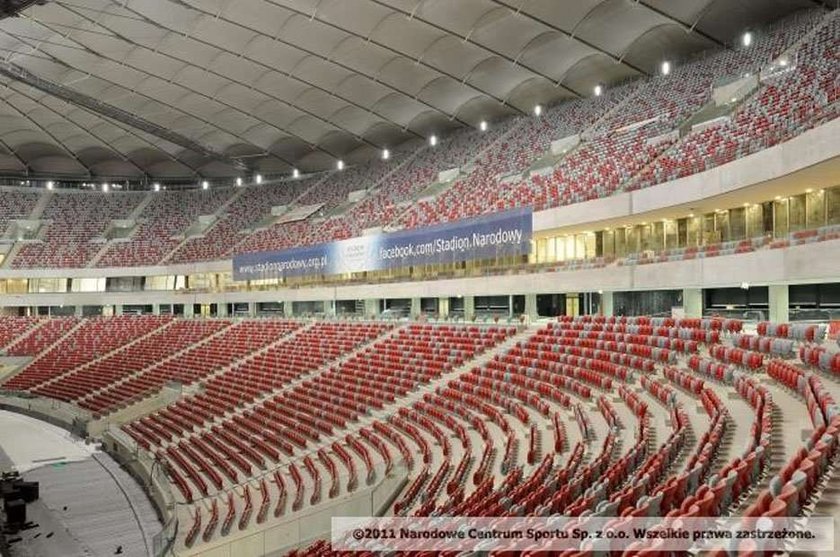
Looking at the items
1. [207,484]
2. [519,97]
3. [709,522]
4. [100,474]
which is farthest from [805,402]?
[519,97]

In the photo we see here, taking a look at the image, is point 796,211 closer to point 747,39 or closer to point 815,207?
point 815,207

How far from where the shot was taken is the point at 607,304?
30734 mm

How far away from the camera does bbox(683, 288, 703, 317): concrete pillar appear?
26.4 meters

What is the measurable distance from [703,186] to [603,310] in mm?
8005

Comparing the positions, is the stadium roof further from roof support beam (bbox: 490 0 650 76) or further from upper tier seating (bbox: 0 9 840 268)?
upper tier seating (bbox: 0 9 840 268)

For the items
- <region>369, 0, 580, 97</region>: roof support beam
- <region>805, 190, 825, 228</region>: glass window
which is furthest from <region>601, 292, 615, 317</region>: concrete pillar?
<region>369, 0, 580, 97</region>: roof support beam

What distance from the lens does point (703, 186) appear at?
24.4 m

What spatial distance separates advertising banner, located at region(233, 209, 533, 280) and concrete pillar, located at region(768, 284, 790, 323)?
937 cm

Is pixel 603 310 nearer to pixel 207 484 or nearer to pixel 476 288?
pixel 476 288

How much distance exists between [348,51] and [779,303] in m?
25.1

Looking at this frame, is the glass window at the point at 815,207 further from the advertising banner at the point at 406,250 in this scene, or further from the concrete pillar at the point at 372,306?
the concrete pillar at the point at 372,306

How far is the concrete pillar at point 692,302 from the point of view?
26.4 m

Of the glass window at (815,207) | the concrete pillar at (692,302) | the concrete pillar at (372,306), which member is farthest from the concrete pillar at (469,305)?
the glass window at (815,207)

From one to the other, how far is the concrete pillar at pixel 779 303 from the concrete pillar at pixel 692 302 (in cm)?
293
